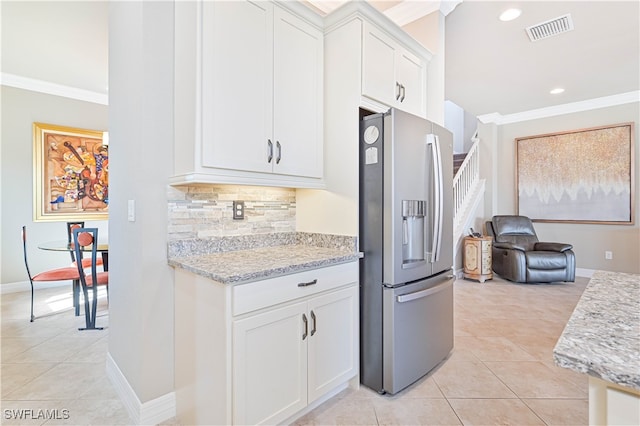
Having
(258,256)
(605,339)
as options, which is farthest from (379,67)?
(605,339)

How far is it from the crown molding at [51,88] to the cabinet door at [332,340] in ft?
15.7

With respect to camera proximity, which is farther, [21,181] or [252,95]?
[21,181]

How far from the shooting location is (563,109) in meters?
5.41

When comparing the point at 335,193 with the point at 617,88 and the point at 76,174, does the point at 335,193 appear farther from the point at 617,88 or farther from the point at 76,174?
the point at 617,88

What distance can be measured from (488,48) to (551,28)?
575mm

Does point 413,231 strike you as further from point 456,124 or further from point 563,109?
point 456,124

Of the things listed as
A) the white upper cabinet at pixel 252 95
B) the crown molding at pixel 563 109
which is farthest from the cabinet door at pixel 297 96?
the crown molding at pixel 563 109

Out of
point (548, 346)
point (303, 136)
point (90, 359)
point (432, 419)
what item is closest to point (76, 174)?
point (90, 359)

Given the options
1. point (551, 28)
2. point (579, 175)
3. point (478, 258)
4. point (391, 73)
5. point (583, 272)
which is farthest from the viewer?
point (583, 272)

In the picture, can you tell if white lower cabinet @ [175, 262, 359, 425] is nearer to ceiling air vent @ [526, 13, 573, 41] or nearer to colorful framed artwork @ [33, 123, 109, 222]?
ceiling air vent @ [526, 13, 573, 41]

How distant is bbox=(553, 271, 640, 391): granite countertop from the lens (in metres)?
0.60

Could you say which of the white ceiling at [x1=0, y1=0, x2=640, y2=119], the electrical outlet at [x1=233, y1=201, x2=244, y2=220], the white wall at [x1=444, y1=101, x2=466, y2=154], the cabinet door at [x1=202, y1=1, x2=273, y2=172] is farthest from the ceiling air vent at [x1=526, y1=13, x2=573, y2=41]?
the white wall at [x1=444, y1=101, x2=466, y2=154]

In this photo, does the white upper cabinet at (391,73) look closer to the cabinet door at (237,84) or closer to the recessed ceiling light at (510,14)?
the cabinet door at (237,84)

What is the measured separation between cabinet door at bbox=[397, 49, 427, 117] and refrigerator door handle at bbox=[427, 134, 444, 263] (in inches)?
19.0
